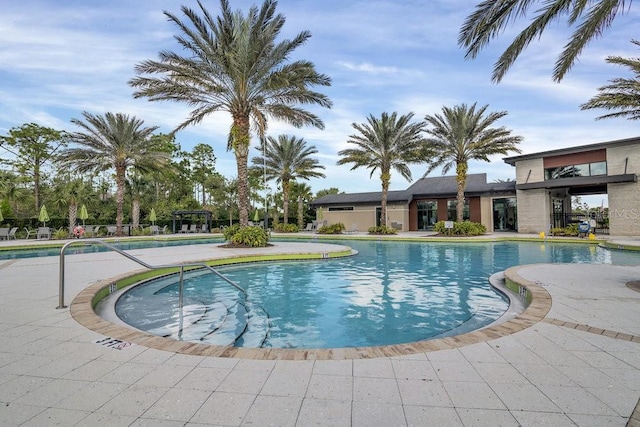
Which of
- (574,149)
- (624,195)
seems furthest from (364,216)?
(624,195)

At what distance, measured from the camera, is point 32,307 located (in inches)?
208

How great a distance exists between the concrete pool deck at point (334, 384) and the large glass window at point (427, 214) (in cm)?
2791

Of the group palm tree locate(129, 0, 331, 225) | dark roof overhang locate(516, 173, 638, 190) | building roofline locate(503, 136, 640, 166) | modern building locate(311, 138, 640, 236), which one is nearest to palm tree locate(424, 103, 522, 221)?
building roofline locate(503, 136, 640, 166)

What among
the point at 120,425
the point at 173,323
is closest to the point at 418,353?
the point at 120,425

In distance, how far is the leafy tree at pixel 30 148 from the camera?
30806 mm

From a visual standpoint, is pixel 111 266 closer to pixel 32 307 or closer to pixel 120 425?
pixel 32 307

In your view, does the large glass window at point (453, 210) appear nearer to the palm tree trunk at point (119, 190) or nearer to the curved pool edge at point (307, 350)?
the curved pool edge at point (307, 350)

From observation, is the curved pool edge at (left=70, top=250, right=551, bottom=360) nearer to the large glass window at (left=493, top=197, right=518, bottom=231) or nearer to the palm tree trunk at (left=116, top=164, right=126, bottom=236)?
the palm tree trunk at (left=116, top=164, right=126, bottom=236)

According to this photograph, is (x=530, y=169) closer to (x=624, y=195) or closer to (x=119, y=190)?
(x=624, y=195)

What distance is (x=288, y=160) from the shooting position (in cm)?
3072

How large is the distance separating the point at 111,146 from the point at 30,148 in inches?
582

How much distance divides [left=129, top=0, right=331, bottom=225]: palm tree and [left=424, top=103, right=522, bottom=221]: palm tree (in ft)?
34.7

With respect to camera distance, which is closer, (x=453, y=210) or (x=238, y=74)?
(x=238, y=74)

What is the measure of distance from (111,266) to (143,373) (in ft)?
26.5
